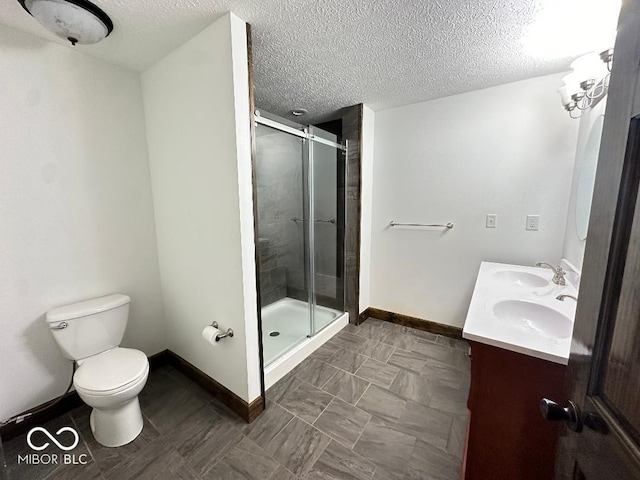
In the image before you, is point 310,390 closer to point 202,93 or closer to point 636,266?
point 636,266

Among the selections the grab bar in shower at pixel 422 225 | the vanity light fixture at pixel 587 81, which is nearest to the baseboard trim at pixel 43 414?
the grab bar in shower at pixel 422 225

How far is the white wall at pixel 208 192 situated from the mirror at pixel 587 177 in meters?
1.97

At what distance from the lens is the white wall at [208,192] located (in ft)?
4.45

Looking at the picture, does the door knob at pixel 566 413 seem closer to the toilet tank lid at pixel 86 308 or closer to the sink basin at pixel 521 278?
the sink basin at pixel 521 278

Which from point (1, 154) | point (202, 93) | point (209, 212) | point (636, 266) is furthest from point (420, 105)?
point (1, 154)

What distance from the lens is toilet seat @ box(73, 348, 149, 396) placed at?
132 cm

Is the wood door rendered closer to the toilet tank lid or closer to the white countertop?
the white countertop

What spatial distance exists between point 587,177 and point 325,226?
2024 millimetres

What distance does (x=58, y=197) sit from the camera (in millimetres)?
1552

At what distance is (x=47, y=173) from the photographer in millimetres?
1507

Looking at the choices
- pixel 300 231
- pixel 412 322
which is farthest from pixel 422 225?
pixel 300 231

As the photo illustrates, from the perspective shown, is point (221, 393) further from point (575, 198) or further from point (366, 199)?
point (575, 198)

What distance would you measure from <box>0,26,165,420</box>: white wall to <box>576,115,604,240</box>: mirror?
115 inches

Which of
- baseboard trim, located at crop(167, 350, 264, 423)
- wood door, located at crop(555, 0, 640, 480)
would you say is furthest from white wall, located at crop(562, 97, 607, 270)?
baseboard trim, located at crop(167, 350, 264, 423)
